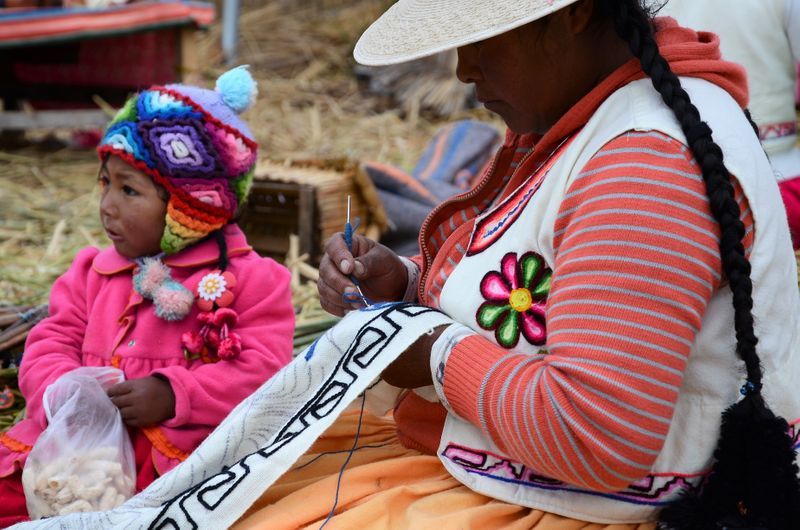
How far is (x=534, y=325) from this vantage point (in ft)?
5.40

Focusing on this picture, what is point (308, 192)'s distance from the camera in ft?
13.4

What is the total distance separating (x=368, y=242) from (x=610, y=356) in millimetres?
887

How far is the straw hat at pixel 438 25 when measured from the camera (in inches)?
61.1

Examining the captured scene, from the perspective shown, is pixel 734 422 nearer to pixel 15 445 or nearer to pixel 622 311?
pixel 622 311

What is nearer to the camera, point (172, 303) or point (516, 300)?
point (516, 300)

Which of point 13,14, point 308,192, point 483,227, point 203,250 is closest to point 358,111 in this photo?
point 13,14

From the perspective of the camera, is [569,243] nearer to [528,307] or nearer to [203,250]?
[528,307]

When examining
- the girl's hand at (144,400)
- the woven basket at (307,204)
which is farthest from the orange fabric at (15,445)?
the woven basket at (307,204)

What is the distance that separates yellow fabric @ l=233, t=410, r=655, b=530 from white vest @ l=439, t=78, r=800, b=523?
3 centimetres

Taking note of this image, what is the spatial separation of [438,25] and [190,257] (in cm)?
118

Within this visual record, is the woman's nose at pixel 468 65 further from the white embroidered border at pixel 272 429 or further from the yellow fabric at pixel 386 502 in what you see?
the yellow fabric at pixel 386 502

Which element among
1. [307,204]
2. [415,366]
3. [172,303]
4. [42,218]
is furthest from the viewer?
[42,218]

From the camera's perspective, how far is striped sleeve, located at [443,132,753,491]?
1.42 m

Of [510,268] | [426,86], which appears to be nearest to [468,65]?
[510,268]
